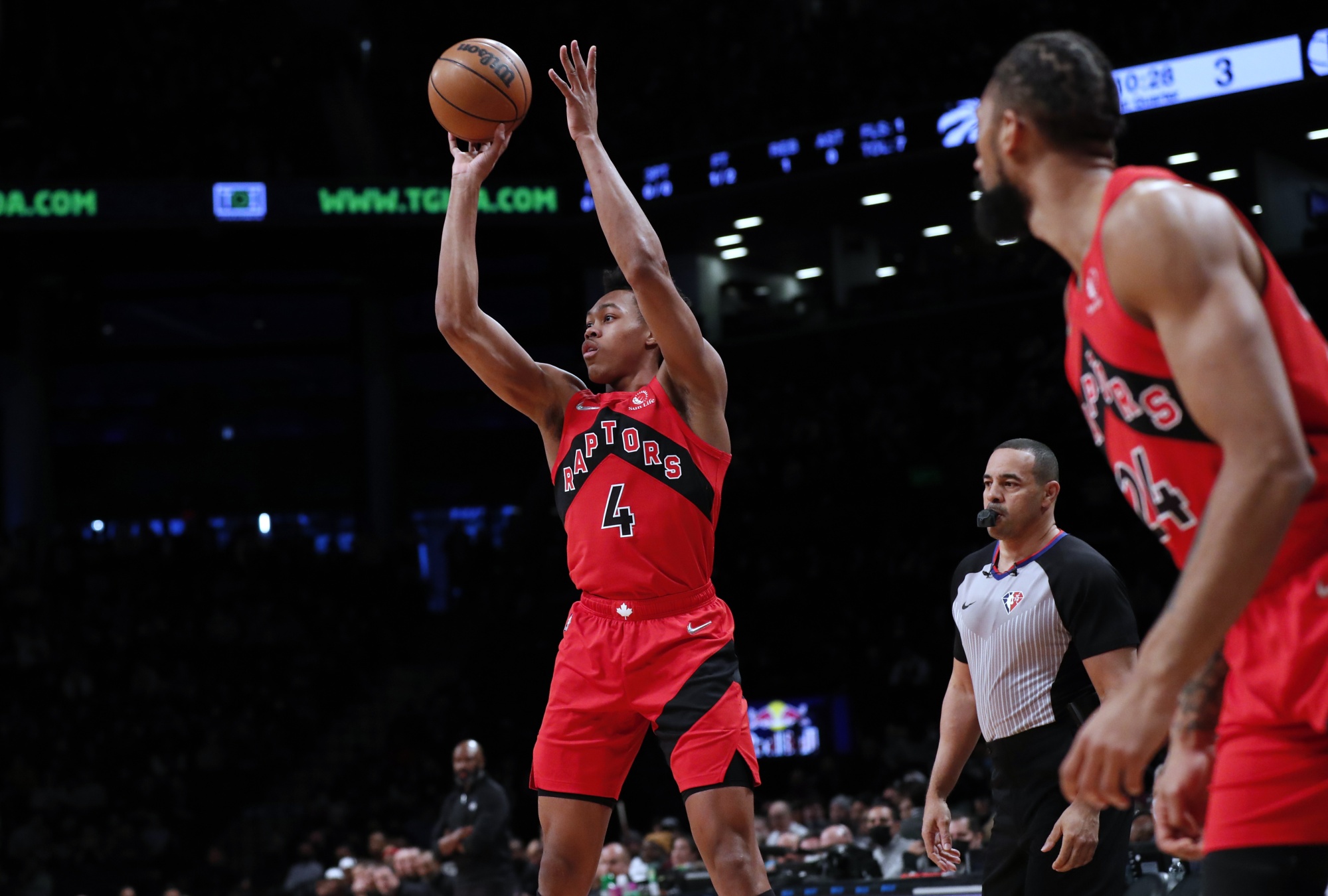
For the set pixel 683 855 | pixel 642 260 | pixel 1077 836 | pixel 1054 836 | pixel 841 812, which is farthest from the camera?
pixel 841 812

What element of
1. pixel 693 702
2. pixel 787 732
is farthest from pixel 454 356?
pixel 693 702

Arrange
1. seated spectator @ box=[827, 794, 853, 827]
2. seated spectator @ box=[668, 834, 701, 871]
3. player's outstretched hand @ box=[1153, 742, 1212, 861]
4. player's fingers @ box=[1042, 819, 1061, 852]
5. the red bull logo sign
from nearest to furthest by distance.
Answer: player's outstretched hand @ box=[1153, 742, 1212, 861], player's fingers @ box=[1042, 819, 1061, 852], seated spectator @ box=[668, 834, 701, 871], seated spectator @ box=[827, 794, 853, 827], the red bull logo sign

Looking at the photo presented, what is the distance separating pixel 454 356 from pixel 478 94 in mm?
20158

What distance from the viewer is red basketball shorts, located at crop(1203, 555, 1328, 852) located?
6.89 feet

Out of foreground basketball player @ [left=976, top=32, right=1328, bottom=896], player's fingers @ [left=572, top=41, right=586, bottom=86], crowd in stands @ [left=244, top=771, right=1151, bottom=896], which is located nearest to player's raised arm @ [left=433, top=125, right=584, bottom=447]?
player's fingers @ [left=572, top=41, right=586, bottom=86]

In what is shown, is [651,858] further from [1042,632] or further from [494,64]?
[494,64]

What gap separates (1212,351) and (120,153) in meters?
20.6

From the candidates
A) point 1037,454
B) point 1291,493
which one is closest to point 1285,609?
point 1291,493

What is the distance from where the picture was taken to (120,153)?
66.2ft

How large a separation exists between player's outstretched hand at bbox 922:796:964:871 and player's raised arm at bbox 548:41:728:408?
155 cm

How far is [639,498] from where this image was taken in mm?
4305

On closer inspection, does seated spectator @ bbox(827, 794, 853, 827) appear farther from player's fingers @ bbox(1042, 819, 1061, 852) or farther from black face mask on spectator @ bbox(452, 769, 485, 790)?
player's fingers @ bbox(1042, 819, 1061, 852)

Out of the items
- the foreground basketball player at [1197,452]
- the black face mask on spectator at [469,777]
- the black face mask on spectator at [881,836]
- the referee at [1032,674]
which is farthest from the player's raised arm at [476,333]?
the black face mask on spectator at [881,836]

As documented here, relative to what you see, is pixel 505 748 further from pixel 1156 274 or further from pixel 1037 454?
pixel 1156 274
